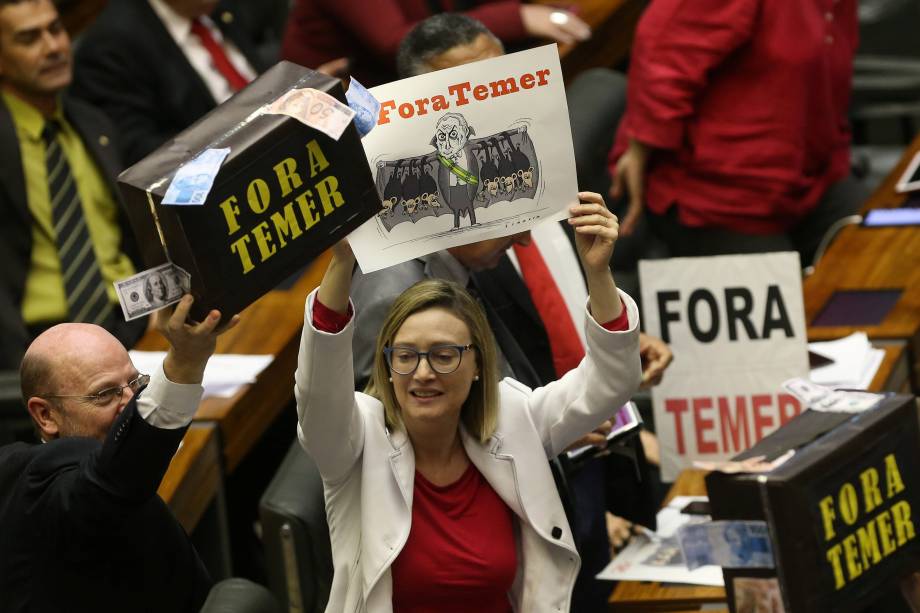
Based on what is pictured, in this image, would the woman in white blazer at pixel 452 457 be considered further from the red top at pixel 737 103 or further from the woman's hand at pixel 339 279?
the red top at pixel 737 103

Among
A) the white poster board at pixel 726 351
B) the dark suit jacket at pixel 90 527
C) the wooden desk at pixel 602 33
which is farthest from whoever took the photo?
the wooden desk at pixel 602 33

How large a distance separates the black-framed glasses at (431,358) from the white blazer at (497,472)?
0.35 feet

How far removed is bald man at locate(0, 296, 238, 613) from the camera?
2.42 metres

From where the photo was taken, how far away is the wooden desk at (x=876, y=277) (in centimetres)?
424

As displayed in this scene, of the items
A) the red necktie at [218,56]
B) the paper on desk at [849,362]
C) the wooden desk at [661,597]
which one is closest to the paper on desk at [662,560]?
the wooden desk at [661,597]

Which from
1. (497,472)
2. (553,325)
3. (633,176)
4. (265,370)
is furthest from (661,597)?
(633,176)

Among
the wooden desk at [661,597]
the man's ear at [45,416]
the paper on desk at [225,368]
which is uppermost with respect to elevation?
the man's ear at [45,416]

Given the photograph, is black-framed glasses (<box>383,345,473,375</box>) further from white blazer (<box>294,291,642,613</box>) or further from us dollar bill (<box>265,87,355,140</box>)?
us dollar bill (<box>265,87,355,140</box>)

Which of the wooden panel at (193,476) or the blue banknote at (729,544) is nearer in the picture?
the blue banknote at (729,544)

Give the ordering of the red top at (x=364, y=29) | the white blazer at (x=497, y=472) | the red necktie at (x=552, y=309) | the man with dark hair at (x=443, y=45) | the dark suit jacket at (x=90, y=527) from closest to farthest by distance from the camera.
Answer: the dark suit jacket at (x=90, y=527)
the white blazer at (x=497, y=472)
the man with dark hair at (x=443, y=45)
the red necktie at (x=552, y=309)
the red top at (x=364, y=29)

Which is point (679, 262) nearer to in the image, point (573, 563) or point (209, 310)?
point (573, 563)

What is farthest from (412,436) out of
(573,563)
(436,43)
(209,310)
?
(436,43)

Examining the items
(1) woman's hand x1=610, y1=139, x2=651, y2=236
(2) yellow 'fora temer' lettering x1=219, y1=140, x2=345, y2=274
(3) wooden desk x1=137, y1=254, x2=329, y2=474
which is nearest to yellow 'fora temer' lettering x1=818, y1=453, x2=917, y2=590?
(2) yellow 'fora temer' lettering x1=219, y1=140, x2=345, y2=274
